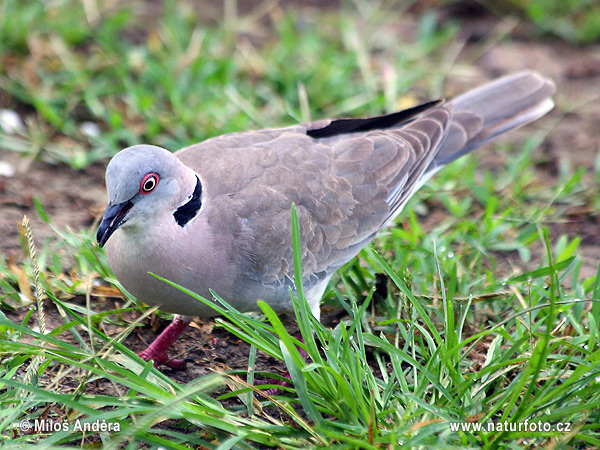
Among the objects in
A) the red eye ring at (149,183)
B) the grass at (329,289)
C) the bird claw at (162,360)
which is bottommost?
the bird claw at (162,360)

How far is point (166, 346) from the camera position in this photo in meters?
3.33

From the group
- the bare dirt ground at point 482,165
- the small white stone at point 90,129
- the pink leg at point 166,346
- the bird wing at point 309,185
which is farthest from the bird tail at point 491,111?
the small white stone at point 90,129

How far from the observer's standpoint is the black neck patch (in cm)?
314

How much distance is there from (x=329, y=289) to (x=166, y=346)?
3.11ft

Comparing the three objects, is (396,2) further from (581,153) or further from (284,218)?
(284,218)

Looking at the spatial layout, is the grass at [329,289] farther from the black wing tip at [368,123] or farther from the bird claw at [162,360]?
the black wing tip at [368,123]

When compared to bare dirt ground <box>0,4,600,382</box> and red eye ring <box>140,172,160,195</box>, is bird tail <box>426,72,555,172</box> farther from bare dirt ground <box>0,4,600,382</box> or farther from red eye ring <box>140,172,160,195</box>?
red eye ring <box>140,172,160,195</box>

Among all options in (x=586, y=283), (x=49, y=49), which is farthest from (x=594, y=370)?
(x=49, y=49)

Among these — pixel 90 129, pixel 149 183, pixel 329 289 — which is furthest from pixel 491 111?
pixel 90 129

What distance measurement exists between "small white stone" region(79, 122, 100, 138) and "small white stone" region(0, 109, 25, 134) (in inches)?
16.2

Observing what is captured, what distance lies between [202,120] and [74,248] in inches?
64.1

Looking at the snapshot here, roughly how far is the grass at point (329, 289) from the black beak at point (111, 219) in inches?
11.1

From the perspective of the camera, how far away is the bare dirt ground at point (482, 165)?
3.49 meters

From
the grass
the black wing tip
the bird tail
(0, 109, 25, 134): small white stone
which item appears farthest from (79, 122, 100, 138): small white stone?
the bird tail
